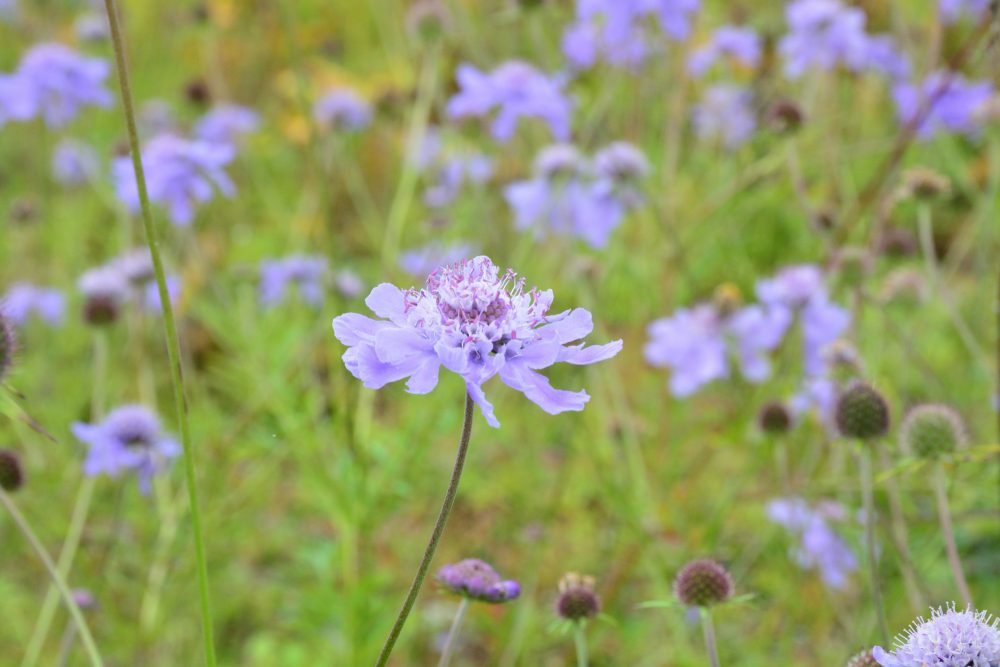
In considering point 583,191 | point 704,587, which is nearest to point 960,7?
point 583,191

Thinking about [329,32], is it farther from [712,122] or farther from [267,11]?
[712,122]

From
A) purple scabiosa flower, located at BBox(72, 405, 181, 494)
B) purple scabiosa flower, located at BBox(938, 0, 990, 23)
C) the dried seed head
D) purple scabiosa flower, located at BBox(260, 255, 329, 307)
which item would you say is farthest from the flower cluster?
the dried seed head

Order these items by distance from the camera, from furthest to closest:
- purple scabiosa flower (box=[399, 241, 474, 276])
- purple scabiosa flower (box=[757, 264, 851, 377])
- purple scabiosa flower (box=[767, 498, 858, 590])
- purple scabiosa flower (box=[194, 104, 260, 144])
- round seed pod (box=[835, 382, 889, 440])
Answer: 1. purple scabiosa flower (box=[194, 104, 260, 144])
2. purple scabiosa flower (box=[399, 241, 474, 276])
3. purple scabiosa flower (box=[757, 264, 851, 377])
4. purple scabiosa flower (box=[767, 498, 858, 590])
5. round seed pod (box=[835, 382, 889, 440])

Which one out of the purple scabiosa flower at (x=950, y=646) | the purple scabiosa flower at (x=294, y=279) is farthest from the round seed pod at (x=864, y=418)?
the purple scabiosa flower at (x=294, y=279)

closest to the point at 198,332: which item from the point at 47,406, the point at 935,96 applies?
the point at 47,406

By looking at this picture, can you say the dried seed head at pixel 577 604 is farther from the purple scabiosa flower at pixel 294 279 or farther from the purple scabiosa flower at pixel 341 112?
the purple scabiosa flower at pixel 341 112

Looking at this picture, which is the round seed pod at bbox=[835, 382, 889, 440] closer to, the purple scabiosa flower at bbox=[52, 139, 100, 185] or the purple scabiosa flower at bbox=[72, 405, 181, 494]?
the purple scabiosa flower at bbox=[72, 405, 181, 494]
